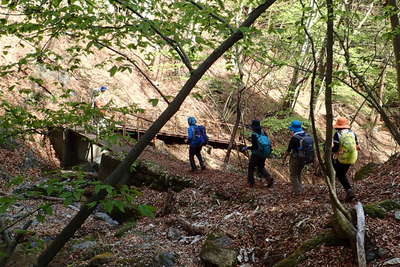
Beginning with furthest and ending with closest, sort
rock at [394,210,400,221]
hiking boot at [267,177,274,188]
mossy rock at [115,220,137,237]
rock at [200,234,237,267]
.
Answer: hiking boot at [267,177,274,188] < mossy rock at [115,220,137,237] < rock at [200,234,237,267] < rock at [394,210,400,221]

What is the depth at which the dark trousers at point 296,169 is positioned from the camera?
7.64 m

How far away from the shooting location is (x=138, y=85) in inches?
849

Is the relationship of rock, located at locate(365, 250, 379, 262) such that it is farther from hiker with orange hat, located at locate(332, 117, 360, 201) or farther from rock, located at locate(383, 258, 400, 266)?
hiker with orange hat, located at locate(332, 117, 360, 201)

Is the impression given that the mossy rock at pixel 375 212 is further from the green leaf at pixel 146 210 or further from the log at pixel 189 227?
the green leaf at pixel 146 210

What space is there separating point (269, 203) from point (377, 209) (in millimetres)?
2880

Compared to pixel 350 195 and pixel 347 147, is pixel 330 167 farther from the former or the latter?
pixel 350 195

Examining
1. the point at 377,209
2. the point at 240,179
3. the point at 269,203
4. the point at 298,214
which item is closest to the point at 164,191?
the point at 240,179

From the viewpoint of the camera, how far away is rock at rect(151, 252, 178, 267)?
591 cm

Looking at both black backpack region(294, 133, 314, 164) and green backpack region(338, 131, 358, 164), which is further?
black backpack region(294, 133, 314, 164)

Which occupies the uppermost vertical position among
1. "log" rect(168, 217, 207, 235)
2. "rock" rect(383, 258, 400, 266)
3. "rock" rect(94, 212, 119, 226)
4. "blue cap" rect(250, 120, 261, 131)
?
"blue cap" rect(250, 120, 261, 131)

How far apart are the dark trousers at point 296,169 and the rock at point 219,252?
8.49ft

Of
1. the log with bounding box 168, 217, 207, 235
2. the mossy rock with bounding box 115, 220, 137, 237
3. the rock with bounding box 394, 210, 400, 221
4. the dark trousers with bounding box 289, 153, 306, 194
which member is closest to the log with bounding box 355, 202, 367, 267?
the rock with bounding box 394, 210, 400, 221

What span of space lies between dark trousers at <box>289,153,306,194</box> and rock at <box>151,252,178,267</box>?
3.37 meters

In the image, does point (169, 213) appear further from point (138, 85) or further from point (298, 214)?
point (138, 85)
